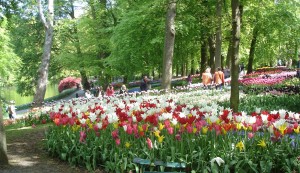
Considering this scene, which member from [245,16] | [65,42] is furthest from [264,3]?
[65,42]

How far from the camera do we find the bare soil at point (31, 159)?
6.13m

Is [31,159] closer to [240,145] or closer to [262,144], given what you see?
[240,145]

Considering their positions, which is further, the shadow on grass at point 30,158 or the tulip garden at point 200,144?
the shadow on grass at point 30,158

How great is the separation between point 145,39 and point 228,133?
18.3 m

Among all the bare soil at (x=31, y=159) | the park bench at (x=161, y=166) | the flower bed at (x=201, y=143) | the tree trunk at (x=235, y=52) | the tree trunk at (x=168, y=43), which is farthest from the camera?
the tree trunk at (x=168, y=43)

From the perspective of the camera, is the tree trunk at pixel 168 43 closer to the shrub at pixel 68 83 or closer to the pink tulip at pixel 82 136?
the pink tulip at pixel 82 136

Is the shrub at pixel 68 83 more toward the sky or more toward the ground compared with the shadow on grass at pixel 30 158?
more toward the sky

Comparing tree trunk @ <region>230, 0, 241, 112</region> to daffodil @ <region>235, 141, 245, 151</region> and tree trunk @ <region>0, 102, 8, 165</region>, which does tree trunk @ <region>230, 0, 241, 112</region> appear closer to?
daffodil @ <region>235, 141, 245, 151</region>

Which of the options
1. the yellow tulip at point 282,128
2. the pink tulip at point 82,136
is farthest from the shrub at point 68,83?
the yellow tulip at point 282,128

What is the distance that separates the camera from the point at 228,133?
5371mm

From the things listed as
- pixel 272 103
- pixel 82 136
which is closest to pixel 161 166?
pixel 82 136

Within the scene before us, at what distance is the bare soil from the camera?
20.1 ft

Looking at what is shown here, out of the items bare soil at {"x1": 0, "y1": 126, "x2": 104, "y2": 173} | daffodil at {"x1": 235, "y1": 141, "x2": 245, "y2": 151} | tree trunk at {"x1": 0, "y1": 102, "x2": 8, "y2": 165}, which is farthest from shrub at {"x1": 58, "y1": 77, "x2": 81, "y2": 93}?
daffodil at {"x1": 235, "y1": 141, "x2": 245, "y2": 151}

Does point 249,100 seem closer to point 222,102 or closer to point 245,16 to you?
point 222,102
